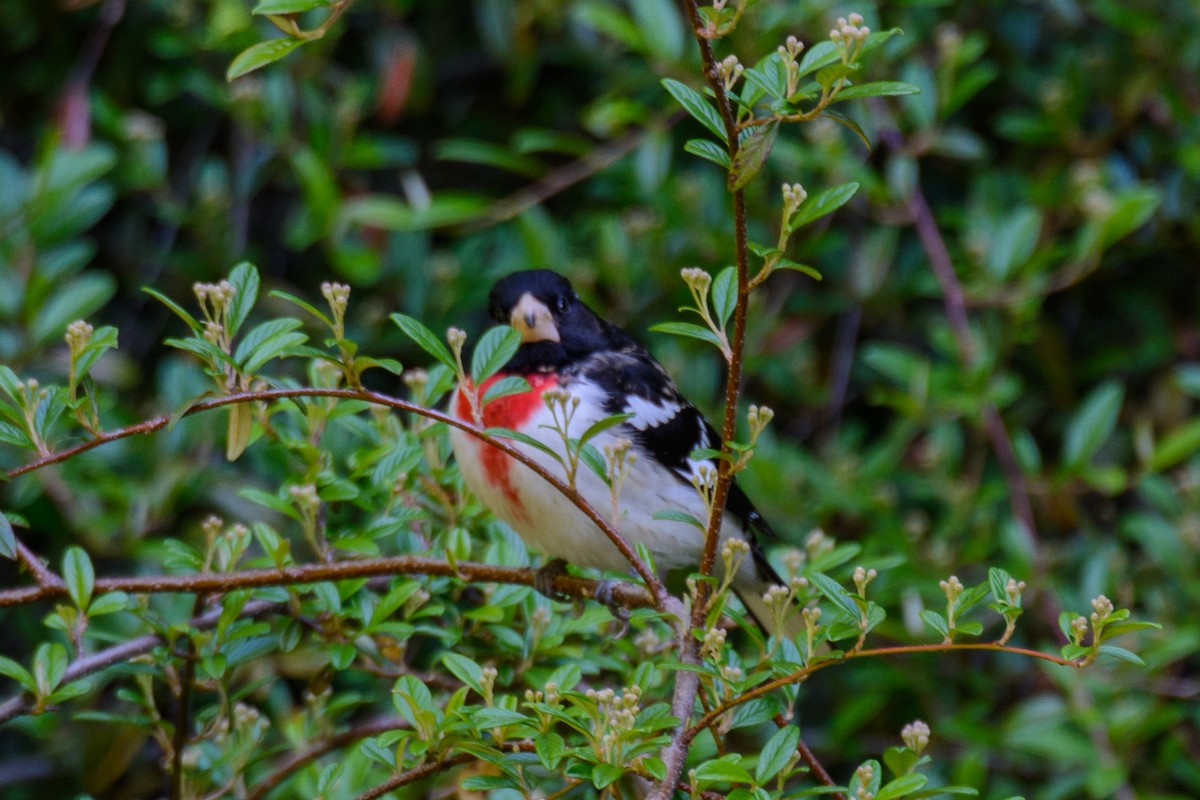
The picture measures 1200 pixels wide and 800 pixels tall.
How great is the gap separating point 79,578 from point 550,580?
780 millimetres

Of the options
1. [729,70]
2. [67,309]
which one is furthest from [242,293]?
[67,309]

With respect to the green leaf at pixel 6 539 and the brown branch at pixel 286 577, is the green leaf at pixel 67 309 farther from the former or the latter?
the green leaf at pixel 6 539

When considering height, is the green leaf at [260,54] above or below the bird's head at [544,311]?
above

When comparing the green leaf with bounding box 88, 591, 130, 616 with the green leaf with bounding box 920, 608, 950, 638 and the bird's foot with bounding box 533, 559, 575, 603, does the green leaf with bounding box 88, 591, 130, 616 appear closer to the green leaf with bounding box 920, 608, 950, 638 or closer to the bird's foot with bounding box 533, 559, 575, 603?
the bird's foot with bounding box 533, 559, 575, 603

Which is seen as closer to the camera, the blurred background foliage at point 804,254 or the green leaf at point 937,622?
the green leaf at point 937,622

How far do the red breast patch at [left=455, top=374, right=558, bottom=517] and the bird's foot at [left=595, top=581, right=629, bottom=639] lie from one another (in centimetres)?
19

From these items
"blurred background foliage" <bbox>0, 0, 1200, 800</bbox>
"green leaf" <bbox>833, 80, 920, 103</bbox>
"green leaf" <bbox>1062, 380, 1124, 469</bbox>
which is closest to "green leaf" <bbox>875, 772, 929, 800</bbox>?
"green leaf" <bbox>833, 80, 920, 103</bbox>

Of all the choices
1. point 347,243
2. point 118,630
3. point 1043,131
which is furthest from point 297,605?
point 1043,131

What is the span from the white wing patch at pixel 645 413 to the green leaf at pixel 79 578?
3.18 ft

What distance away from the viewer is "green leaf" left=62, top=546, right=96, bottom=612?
5.95 feet

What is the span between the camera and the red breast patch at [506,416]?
2264 millimetres

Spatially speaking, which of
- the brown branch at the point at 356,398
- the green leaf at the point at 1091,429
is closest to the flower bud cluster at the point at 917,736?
the brown branch at the point at 356,398

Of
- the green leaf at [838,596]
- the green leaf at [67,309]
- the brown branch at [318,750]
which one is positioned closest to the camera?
the green leaf at [838,596]

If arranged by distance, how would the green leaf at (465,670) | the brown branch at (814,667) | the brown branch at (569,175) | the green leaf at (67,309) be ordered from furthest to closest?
the brown branch at (569,175)
the green leaf at (67,309)
the green leaf at (465,670)
the brown branch at (814,667)
